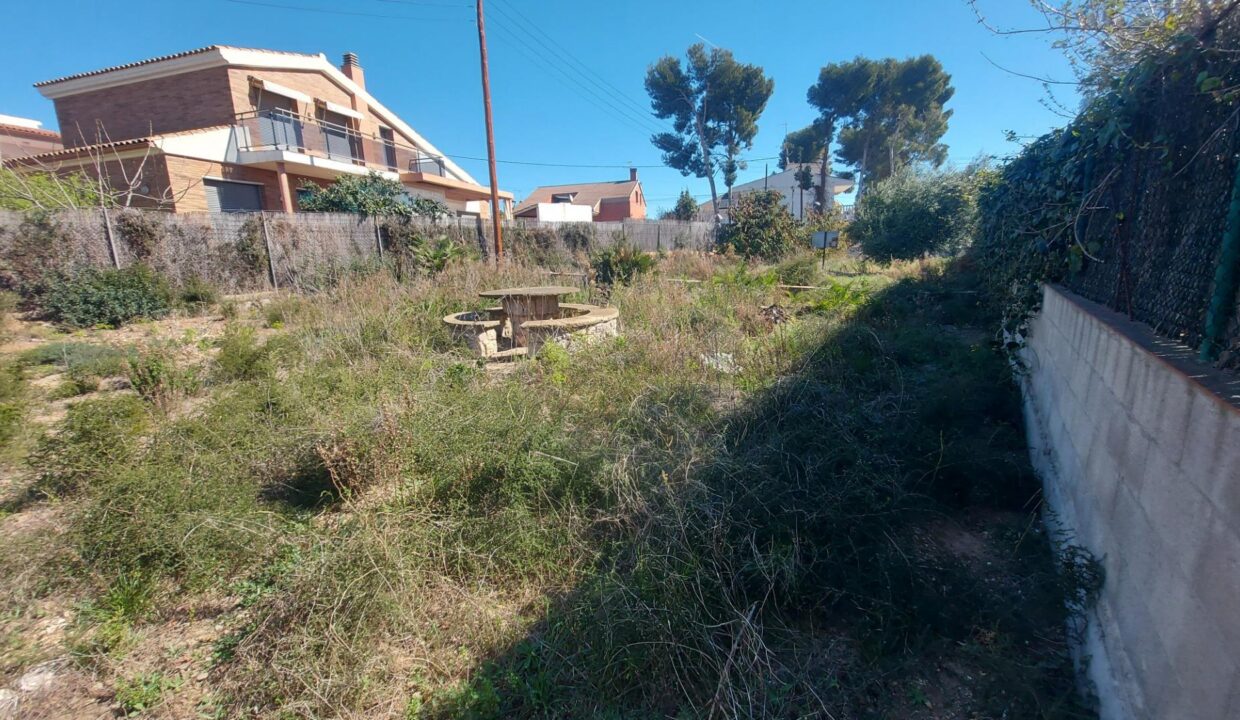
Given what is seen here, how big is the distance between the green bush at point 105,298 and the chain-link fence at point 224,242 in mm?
385

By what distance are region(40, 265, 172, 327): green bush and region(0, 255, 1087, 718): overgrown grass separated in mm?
5379

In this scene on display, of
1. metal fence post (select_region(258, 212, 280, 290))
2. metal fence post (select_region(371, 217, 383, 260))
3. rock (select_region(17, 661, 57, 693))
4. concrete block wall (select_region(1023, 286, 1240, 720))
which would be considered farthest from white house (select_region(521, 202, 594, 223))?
rock (select_region(17, 661, 57, 693))

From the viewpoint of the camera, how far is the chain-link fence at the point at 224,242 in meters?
7.55

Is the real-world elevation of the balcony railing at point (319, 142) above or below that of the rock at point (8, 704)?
above

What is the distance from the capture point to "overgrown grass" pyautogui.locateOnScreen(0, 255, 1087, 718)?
6.35 feet

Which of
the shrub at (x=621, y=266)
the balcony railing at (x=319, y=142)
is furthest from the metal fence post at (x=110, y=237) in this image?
the shrub at (x=621, y=266)

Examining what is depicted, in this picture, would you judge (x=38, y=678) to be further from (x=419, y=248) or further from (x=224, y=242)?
(x=419, y=248)

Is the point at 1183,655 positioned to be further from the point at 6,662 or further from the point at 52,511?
the point at 52,511

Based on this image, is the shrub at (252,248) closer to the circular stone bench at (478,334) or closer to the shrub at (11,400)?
the circular stone bench at (478,334)

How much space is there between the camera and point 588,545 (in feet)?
8.66

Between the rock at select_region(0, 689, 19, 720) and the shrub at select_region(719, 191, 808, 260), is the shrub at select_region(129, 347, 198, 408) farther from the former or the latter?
the shrub at select_region(719, 191, 808, 260)

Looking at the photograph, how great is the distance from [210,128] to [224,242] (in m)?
7.64

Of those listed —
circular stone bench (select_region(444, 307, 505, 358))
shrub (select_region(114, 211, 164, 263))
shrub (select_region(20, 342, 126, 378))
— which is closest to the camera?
shrub (select_region(20, 342, 126, 378))

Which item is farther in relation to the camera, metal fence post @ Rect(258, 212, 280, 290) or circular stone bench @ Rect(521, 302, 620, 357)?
metal fence post @ Rect(258, 212, 280, 290)
